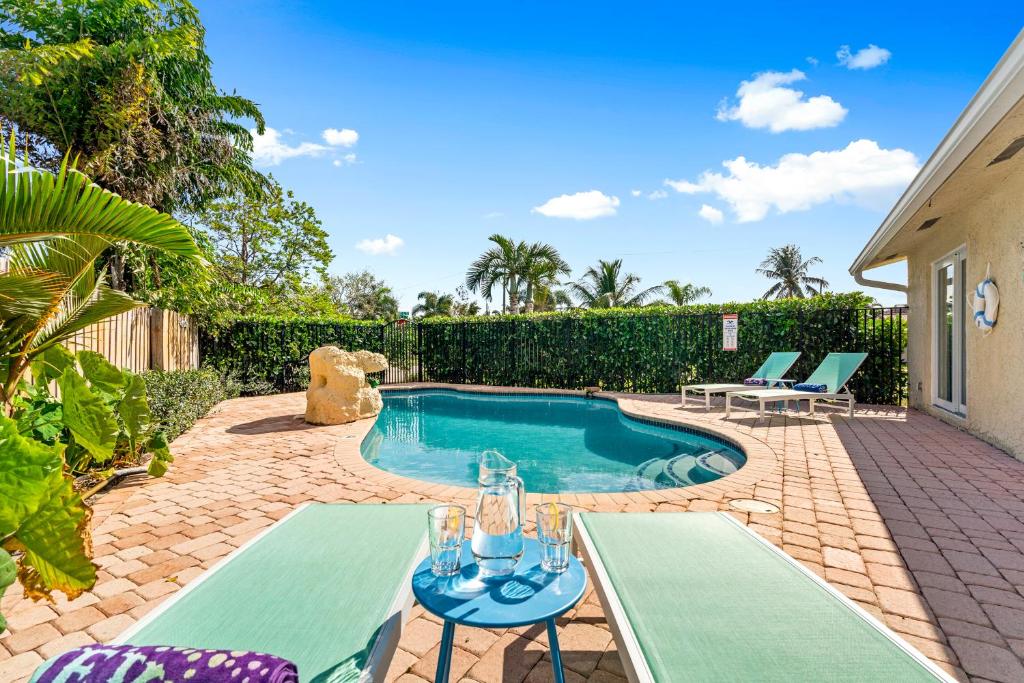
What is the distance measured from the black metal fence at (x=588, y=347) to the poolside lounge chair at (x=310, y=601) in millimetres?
9501

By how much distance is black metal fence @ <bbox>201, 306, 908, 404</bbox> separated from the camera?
905 cm

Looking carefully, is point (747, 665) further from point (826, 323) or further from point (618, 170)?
point (618, 170)

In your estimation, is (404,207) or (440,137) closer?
(440,137)

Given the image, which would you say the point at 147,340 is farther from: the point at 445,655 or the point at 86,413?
the point at 445,655

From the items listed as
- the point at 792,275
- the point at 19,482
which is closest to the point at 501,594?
the point at 19,482

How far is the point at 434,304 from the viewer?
40.5m

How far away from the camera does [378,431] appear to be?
25.8 ft

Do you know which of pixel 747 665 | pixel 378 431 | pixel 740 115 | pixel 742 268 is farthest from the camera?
pixel 742 268

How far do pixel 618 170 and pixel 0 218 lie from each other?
15.2 meters

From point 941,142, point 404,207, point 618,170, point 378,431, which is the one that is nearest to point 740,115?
point 618,170

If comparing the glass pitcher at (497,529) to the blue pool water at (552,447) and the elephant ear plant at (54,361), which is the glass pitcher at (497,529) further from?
the blue pool water at (552,447)

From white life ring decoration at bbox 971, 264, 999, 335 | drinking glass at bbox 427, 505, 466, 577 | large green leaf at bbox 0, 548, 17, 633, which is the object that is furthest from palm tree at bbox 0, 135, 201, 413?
white life ring decoration at bbox 971, 264, 999, 335

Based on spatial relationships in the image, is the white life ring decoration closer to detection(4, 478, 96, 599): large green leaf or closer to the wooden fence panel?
detection(4, 478, 96, 599): large green leaf

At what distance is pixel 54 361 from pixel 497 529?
3.79 m
